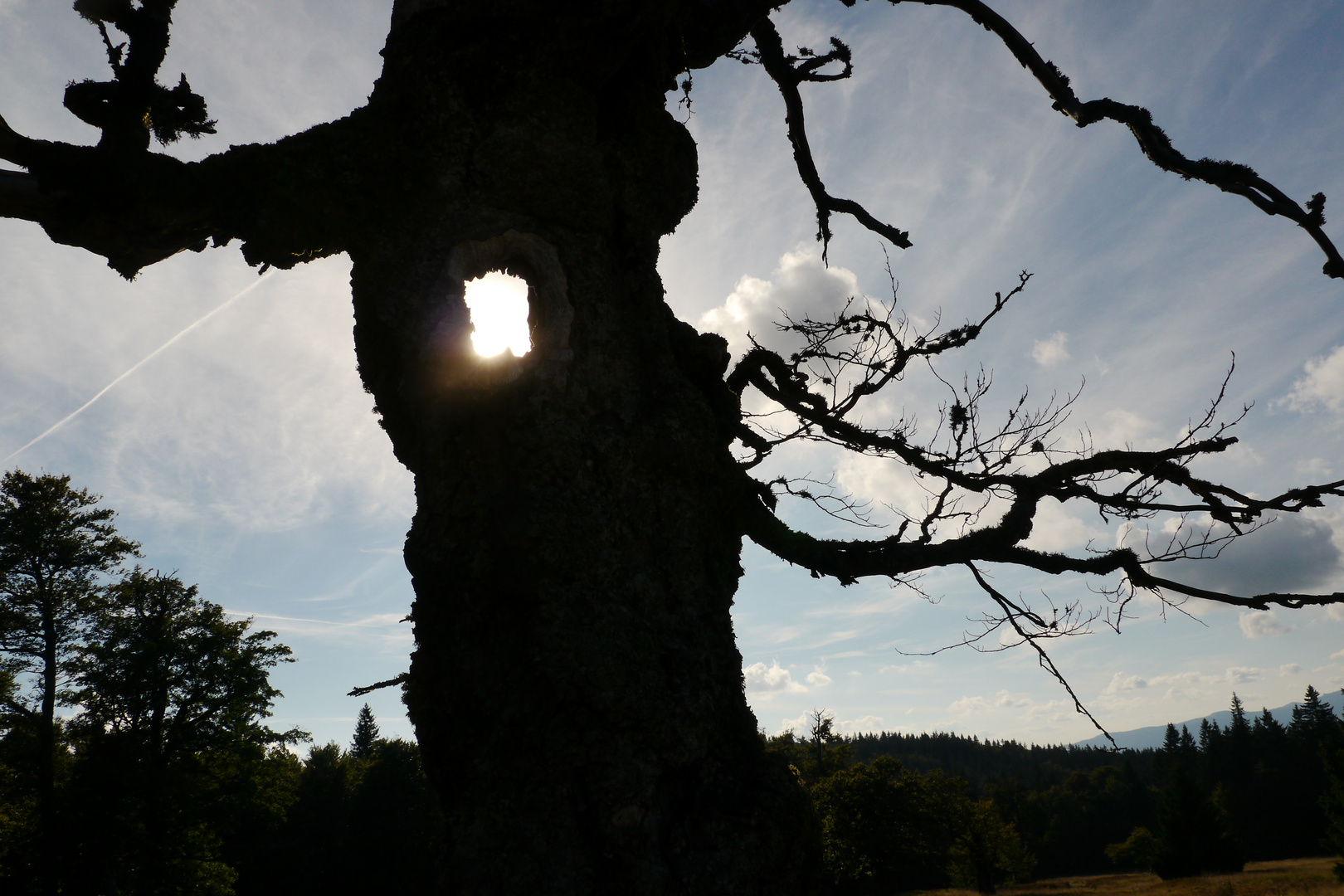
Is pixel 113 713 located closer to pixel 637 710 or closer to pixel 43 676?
pixel 43 676

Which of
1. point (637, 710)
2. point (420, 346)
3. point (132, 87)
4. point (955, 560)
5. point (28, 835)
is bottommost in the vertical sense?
point (28, 835)

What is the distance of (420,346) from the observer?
2637mm

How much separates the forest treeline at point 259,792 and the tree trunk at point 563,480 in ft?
0.92

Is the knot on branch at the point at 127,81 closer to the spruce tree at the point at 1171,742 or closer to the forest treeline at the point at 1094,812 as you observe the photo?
the forest treeline at the point at 1094,812

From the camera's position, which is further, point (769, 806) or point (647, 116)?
point (647, 116)

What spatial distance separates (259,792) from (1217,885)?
37090 millimetres

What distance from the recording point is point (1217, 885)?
2786cm

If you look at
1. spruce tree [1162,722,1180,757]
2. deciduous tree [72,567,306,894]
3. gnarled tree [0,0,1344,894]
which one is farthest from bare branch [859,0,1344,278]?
spruce tree [1162,722,1180,757]

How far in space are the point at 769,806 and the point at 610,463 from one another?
1308 mm

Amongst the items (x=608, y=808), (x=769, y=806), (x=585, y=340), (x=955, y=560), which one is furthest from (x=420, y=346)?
(x=955, y=560)

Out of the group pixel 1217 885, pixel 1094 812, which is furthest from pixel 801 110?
pixel 1094 812

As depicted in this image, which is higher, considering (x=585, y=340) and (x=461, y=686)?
(x=585, y=340)

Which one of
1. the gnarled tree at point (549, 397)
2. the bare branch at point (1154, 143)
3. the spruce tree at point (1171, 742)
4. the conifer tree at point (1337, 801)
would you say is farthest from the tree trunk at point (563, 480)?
the spruce tree at point (1171, 742)

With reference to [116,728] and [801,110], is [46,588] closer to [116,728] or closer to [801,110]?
[116,728]
